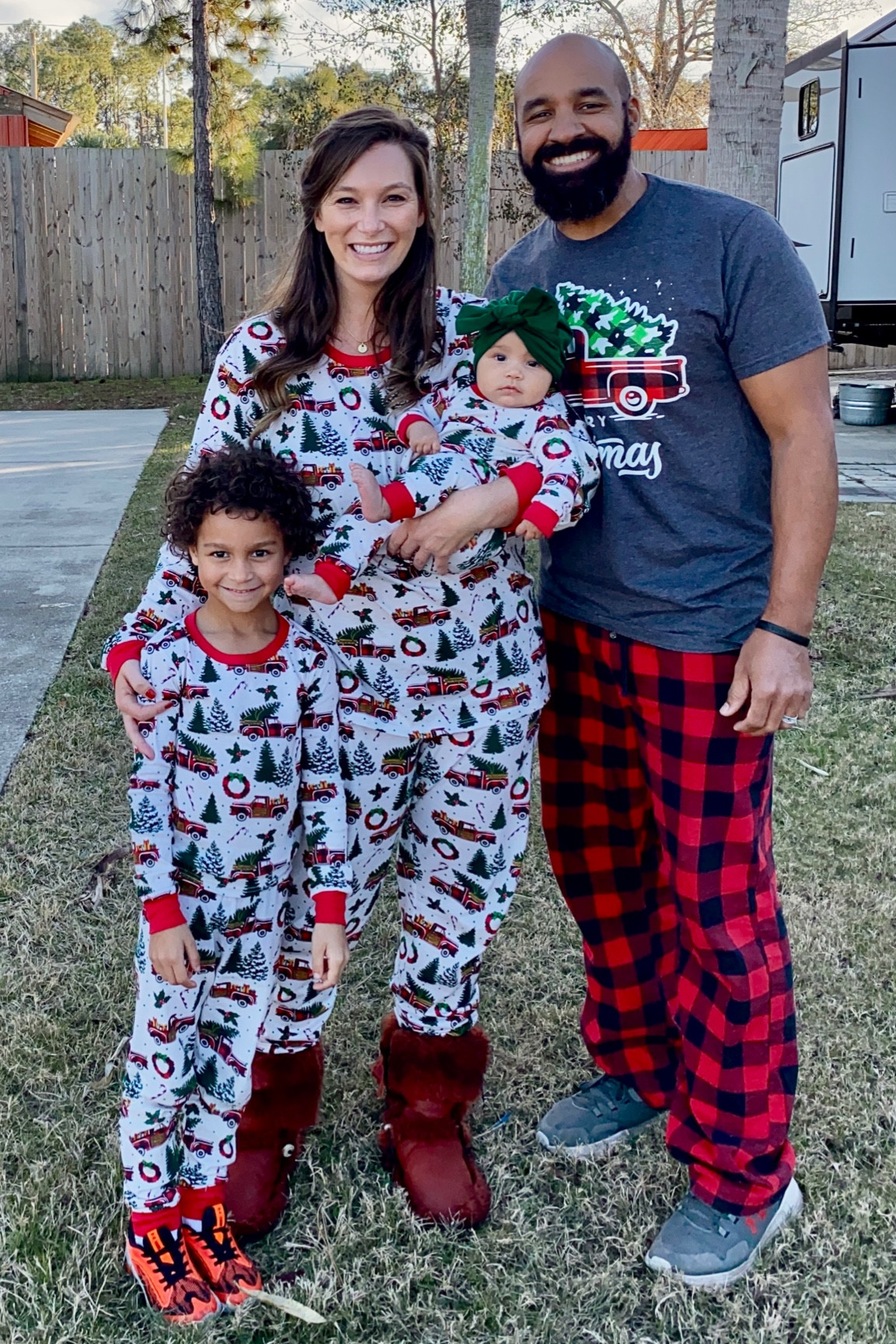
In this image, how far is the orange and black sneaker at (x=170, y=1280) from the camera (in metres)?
1.95

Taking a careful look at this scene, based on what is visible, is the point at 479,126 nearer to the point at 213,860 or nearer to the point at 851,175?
the point at 851,175

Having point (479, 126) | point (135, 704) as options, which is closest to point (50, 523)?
point (479, 126)

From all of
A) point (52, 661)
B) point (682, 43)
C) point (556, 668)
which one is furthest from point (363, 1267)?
Result: point (682, 43)

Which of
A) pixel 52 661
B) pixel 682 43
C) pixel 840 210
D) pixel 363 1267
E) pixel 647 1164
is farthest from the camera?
pixel 682 43

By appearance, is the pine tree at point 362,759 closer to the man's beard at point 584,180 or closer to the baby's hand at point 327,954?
the baby's hand at point 327,954

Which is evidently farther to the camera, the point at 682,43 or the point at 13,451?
the point at 682,43

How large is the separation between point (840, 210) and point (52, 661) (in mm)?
8471

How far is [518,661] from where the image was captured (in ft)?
6.82

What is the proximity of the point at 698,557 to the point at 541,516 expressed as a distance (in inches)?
11.8

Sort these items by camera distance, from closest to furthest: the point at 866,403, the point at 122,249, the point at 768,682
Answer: the point at 768,682 → the point at 866,403 → the point at 122,249

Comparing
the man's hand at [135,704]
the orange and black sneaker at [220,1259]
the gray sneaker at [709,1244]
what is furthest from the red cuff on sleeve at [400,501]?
the gray sneaker at [709,1244]

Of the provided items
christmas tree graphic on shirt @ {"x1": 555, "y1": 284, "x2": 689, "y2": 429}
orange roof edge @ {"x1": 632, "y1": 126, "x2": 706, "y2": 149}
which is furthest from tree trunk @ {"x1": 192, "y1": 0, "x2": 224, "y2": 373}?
christmas tree graphic on shirt @ {"x1": 555, "y1": 284, "x2": 689, "y2": 429}

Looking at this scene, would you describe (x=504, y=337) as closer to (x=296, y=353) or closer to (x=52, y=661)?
(x=296, y=353)

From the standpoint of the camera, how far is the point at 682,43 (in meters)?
25.8
